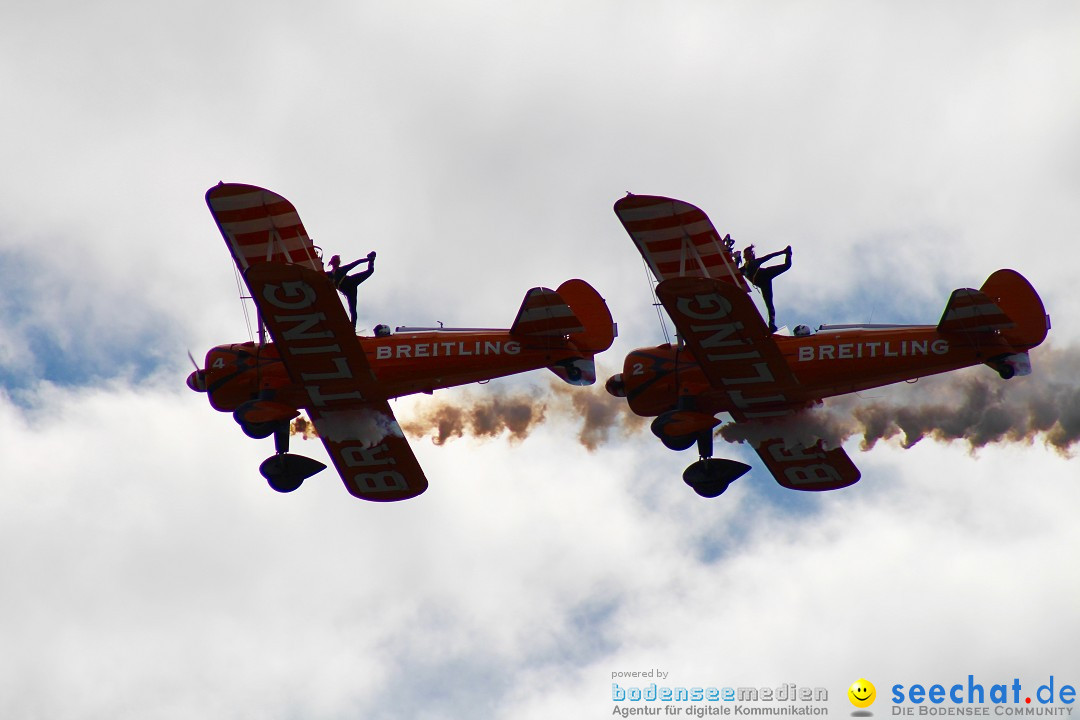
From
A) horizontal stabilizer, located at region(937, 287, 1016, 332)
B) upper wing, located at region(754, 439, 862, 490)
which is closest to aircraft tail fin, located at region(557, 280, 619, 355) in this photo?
upper wing, located at region(754, 439, 862, 490)

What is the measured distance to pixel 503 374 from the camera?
160 feet

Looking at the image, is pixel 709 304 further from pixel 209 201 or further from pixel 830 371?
pixel 209 201

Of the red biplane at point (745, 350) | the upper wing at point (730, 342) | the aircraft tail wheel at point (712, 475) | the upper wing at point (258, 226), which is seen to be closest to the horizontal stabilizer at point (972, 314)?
the red biplane at point (745, 350)

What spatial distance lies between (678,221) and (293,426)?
9.30m

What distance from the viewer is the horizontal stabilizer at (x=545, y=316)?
4803 centimetres

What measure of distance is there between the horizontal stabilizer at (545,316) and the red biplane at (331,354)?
0.8 inches

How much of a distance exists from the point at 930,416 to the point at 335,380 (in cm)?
1205

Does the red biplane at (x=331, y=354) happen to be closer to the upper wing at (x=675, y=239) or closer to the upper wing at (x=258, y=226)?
the upper wing at (x=258, y=226)

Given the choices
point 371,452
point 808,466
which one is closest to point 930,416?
point 808,466

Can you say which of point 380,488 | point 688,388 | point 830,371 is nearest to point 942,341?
point 830,371

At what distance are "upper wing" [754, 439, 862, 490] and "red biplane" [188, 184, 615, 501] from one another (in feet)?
13.9

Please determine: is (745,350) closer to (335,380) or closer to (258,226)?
(335,380)

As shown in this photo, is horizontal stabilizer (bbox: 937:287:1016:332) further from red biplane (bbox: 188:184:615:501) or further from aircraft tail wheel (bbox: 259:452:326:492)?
aircraft tail wheel (bbox: 259:452:326:492)

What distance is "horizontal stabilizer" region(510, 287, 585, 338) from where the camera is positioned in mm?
48031
